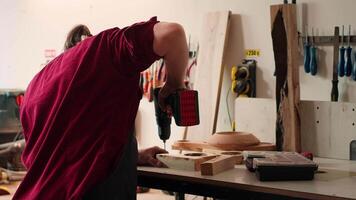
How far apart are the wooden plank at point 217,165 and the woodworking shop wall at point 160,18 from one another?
1134 millimetres

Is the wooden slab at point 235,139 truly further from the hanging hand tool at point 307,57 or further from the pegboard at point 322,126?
the hanging hand tool at point 307,57

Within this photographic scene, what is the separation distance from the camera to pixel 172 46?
60.6 inches

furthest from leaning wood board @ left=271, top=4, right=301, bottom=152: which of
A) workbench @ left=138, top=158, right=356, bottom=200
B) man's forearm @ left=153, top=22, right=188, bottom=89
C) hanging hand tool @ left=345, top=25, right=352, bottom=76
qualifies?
man's forearm @ left=153, top=22, right=188, bottom=89

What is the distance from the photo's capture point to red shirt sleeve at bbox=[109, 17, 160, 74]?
1.48 m

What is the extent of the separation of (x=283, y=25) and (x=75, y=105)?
1051mm

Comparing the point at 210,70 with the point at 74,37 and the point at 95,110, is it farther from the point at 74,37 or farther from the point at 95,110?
the point at 95,110

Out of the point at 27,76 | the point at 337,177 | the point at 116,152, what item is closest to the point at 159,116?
the point at 116,152

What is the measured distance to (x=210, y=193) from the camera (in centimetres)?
162

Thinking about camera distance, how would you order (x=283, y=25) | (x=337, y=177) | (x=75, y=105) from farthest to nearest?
(x=283, y=25) → (x=337, y=177) → (x=75, y=105)

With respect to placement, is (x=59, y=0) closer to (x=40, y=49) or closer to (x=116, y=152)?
(x=40, y=49)

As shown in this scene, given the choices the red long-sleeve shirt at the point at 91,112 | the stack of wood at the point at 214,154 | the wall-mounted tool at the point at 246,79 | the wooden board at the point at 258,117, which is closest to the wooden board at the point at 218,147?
the stack of wood at the point at 214,154

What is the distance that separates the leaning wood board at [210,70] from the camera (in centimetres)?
303

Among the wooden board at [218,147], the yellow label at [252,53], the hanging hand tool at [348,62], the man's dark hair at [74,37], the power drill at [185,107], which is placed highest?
the man's dark hair at [74,37]

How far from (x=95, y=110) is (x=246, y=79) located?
1589 mm
